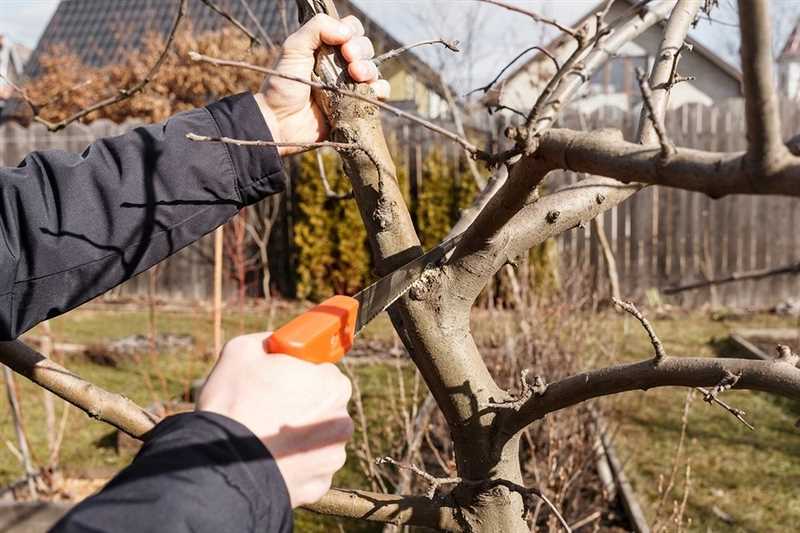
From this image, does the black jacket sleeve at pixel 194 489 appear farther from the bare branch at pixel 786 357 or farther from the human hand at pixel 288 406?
the bare branch at pixel 786 357

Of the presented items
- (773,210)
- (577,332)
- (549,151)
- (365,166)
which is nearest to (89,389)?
(365,166)

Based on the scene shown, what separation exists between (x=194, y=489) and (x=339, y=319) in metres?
0.34

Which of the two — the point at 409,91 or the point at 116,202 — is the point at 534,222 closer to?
the point at 116,202

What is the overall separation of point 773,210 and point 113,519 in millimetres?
9835

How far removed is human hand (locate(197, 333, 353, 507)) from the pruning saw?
20mm

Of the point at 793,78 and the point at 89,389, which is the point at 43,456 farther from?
the point at 793,78

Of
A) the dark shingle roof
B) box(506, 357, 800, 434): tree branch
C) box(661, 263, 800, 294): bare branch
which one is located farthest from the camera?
the dark shingle roof

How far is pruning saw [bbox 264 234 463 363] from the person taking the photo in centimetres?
102

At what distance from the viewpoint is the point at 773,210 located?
368 inches

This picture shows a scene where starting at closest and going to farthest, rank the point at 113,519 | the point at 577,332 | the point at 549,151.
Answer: the point at 113,519
the point at 549,151
the point at 577,332

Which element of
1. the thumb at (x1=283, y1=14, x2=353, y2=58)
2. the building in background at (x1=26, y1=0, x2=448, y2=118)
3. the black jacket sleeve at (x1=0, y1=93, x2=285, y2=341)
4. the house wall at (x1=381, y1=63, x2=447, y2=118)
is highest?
the building in background at (x1=26, y1=0, x2=448, y2=118)

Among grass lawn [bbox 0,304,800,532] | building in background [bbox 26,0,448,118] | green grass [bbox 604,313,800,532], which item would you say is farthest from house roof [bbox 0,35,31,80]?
green grass [bbox 604,313,800,532]

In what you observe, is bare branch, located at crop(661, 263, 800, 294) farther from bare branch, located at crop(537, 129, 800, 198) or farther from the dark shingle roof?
the dark shingle roof

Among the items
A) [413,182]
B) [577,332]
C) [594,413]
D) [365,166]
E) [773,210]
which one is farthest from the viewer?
[413,182]
